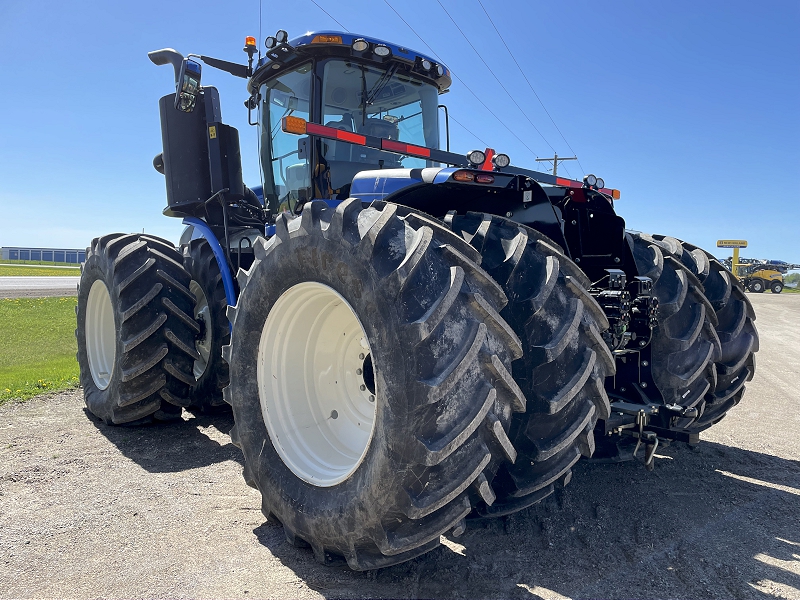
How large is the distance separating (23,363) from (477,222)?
778cm

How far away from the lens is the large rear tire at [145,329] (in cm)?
438

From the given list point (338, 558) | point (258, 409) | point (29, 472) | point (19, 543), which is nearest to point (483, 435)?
point (338, 558)

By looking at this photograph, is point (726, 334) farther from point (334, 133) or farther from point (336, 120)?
point (336, 120)

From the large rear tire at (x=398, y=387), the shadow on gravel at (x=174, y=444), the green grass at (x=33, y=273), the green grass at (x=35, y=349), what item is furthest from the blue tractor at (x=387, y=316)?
the green grass at (x=33, y=273)

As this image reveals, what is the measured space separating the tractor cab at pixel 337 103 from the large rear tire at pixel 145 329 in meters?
1.12

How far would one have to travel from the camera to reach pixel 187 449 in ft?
14.1

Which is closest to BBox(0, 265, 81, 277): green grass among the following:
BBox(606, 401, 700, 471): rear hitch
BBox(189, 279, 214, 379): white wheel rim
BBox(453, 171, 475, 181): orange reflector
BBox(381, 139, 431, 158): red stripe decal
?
BBox(189, 279, 214, 379): white wheel rim

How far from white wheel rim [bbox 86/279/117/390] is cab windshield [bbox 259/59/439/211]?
6.71 feet

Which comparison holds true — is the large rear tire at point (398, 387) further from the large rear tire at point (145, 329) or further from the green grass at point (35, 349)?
the green grass at point (35, 349)

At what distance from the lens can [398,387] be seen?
211cm

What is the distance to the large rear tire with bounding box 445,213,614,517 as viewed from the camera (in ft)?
7.74

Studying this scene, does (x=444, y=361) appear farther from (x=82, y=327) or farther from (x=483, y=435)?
(x=82, y=327)

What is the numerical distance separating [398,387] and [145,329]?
2990 mm

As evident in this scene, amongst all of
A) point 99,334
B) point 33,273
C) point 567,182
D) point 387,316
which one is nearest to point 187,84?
point 99,334
